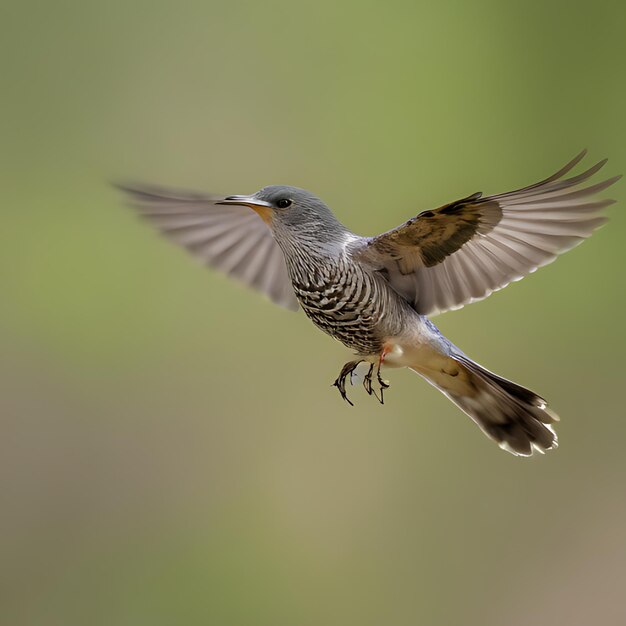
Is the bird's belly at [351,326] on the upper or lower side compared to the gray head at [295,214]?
lower

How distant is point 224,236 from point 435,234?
70 centimetres

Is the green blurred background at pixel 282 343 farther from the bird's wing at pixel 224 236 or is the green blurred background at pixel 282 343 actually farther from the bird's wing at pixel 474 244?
the bird's wing at pixel 474 244

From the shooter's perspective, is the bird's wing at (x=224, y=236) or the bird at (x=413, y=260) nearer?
the bird at (x=413, y=260)

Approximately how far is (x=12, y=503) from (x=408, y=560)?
163 cm

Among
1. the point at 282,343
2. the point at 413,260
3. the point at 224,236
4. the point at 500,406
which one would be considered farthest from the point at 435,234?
the point at 282,343

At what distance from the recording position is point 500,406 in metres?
2.23

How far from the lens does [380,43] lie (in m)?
4.37

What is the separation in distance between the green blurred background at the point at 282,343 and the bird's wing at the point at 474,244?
6.16ft

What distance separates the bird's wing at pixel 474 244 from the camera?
5.62 feet

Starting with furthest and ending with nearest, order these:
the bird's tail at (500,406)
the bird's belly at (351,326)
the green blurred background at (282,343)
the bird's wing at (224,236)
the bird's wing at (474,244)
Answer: the green blurred background at (282,343) → the bird's wing at (224,236) → the bird's tail at (500,406) → the bird's belly at (351,326) → the bird's wing at (474,244)

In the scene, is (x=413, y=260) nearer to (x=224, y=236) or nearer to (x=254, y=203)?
(x=254, y=203)

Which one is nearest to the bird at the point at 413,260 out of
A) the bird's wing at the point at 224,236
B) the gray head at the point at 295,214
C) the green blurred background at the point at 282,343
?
the gray head at the point at 295,214

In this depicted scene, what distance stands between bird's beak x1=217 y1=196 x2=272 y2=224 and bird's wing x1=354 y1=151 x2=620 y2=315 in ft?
0.68

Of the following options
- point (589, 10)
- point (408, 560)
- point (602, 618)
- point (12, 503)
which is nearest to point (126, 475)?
point (12, 503)
